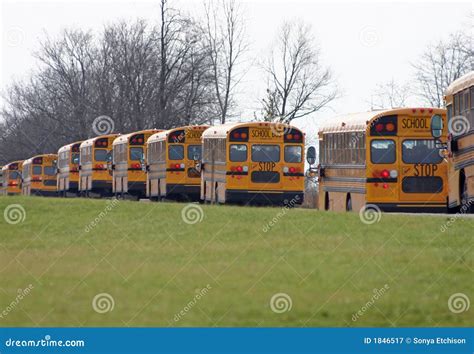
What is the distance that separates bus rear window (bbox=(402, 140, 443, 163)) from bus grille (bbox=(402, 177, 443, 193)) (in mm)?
359

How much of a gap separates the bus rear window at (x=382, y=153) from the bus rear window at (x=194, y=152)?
1263 centimetres

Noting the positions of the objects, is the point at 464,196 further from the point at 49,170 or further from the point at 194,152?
the point at 49,170

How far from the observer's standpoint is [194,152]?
3816 centimetres

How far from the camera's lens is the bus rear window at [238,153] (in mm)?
32719

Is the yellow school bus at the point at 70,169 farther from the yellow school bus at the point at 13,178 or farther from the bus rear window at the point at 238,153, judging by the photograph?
the bus rear window at the point at 238,153

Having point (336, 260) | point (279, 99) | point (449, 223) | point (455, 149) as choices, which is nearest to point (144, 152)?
point (279, 99)

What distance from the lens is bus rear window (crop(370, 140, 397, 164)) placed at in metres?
26.0

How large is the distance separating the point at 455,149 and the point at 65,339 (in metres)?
12.8

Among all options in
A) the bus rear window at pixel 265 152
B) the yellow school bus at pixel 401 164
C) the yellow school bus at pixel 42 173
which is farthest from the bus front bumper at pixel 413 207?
the yellow school bus at pixel 42 173

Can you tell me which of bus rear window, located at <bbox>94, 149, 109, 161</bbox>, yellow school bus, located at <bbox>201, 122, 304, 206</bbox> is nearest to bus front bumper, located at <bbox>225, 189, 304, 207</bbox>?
yellow school bus, located at <bbox>201, 122, 304, 206</bbox>

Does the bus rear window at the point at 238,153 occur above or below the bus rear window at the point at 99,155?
below

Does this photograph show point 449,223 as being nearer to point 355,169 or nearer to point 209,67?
point 355,169

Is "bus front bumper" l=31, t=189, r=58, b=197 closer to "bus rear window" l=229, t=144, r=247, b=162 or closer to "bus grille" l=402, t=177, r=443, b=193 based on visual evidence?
"bus rear window" l=229, t=144, r=247, b=162

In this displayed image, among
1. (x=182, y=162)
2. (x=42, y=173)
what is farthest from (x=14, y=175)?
(x=182, y=162)
